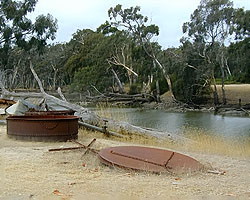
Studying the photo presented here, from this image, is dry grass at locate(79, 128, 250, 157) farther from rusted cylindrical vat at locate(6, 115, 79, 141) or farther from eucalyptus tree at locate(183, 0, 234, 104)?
eucalyptus tree at locate(183, 0, 234, 104)

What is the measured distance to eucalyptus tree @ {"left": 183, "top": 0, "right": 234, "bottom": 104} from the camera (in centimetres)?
3384

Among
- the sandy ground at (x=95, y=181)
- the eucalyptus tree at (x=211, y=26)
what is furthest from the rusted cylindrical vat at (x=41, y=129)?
the eucalyptus tree at (x=211, y=26)

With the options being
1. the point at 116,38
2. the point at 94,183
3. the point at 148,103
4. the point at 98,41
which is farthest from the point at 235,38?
the point at 94,183

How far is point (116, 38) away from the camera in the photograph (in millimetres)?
43688

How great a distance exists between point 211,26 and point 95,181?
104ft

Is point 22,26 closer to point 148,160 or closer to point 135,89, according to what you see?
point 135,89

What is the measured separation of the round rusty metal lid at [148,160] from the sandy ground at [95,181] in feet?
0.67

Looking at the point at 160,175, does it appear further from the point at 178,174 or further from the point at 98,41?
the point at 98,41

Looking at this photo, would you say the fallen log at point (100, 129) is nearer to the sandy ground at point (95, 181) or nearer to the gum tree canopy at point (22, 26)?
the sandy ground at point (95, 181)

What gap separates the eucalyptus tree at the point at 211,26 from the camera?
111 ft

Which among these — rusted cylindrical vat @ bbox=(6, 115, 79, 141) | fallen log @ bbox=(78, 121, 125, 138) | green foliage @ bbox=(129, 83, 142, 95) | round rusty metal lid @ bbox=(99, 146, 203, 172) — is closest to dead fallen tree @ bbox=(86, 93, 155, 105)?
green foliage @ bbox=(129, 83, 142, 95)

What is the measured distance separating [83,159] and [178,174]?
2219mm

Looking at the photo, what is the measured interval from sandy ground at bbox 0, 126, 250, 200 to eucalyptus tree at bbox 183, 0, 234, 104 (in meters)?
27.7

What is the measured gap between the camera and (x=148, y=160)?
6.87 meters
